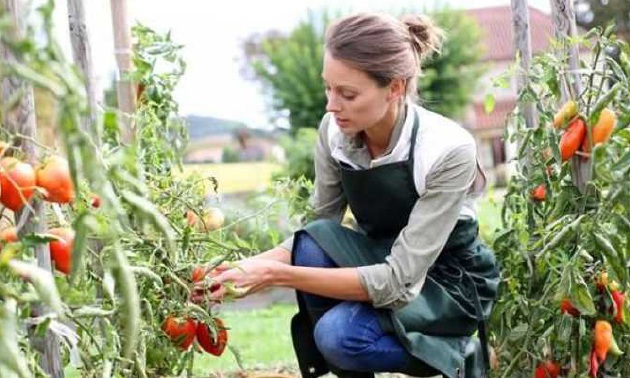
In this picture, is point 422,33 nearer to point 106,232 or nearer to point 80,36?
point 80,36

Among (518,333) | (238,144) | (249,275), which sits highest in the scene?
(249,275)

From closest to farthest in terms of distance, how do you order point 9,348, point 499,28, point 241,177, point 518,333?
1. point 9,348
2. point 518,333
3. point 241,177
4. point 499,28

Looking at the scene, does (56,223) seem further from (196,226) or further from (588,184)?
(588,184)

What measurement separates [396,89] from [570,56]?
37 cm

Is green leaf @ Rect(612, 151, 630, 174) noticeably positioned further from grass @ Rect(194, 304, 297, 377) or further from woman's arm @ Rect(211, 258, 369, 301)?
grass @ Rect(194, 304, 297, 377)

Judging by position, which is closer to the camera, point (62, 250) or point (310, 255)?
point (62, 250)

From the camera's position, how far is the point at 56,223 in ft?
5.81

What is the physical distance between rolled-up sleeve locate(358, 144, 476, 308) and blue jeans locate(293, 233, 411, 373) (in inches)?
1.8

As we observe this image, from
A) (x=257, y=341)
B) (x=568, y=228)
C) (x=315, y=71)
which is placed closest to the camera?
(x=568, y=228)

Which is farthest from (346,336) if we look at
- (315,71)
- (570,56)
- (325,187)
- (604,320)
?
(315,71)

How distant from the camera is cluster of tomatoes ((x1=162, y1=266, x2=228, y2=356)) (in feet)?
6.42

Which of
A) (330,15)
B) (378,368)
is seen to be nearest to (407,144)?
(378,368)

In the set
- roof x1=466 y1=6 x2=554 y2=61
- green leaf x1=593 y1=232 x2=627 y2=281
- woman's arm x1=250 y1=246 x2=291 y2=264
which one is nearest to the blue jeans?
woman's arm x1=250 y1=246 x2=291 y2=264

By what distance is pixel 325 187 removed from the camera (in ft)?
7.66
